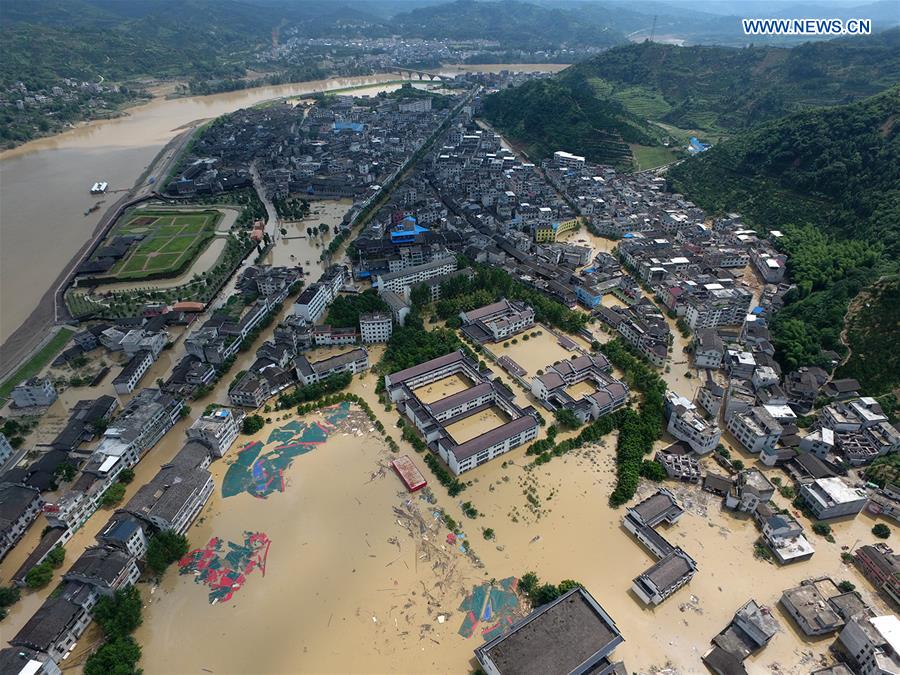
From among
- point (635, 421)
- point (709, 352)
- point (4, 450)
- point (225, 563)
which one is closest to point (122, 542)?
point (225, 563)

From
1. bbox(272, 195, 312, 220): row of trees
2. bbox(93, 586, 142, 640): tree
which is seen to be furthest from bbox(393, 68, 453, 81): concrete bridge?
bbox(93, 586, 142, 640): tree

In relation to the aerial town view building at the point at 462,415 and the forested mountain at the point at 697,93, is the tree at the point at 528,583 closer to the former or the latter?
the aerial town view building at the point at 462,415

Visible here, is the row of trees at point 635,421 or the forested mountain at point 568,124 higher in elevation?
the forested mountain at point 568,124

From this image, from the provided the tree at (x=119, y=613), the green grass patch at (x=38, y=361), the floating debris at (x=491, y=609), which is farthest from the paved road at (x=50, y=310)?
the floating debris at (x=491, y=609)

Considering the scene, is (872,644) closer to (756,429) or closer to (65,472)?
(756,429)

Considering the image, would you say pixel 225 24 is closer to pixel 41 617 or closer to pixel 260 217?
pixel 260 217

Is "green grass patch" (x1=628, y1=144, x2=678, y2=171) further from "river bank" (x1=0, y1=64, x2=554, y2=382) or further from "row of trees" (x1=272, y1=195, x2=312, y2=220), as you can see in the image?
"river bank" (x1=0, y1=64, x2=554, y2=382)

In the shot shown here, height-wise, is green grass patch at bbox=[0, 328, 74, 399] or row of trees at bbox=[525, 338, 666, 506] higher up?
row of trees at bbox=[525, 338, 666, 506]
